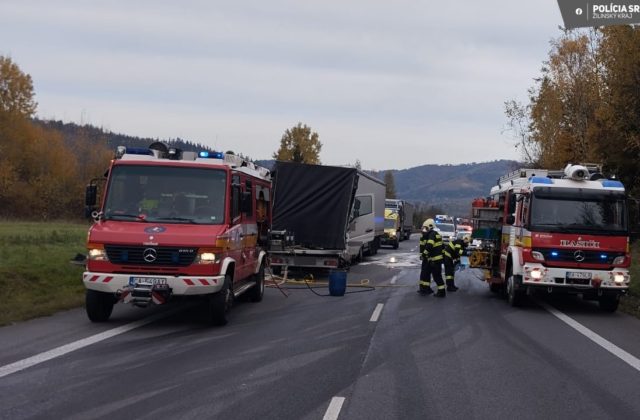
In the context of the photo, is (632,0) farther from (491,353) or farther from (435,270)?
(491,353)

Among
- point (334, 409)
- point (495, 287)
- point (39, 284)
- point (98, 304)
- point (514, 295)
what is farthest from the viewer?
point (495, 287)

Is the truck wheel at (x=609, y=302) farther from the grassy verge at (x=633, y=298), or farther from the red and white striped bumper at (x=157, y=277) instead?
the red and white striped bumper at (x=157, y=277)

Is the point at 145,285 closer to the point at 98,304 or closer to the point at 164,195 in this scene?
the point at 98,304

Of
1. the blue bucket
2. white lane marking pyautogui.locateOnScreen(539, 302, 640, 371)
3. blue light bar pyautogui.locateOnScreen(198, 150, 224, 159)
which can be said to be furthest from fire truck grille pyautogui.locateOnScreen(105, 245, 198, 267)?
white lane marking pyautogui.locateOnScreen(539, 302, 640, 371)

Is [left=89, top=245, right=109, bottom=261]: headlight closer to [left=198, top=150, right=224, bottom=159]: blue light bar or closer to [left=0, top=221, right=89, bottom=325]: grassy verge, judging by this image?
[left=0, top=221, right=89, bottom=325]: grassy verge

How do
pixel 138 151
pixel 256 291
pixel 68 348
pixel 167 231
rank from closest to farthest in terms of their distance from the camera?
pixel 68 348, pixel 167 231, pixel 138 151, pixel 256 291

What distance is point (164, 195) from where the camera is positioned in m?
10.5

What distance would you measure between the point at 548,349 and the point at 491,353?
0.95 metres

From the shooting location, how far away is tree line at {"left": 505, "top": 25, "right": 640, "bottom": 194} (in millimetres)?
18438

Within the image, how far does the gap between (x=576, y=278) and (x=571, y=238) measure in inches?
30.4

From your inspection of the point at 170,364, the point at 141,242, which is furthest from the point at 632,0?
the point at 170,364

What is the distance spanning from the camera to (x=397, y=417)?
5742 mm

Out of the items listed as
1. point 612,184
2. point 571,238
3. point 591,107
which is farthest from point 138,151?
point 591,107

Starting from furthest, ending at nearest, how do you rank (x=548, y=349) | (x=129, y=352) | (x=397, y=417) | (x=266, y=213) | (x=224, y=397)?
(x=266, y=213), (x=548, y=349), (x=129, y=352), (x=224, y=397), (x=397, y=417)
